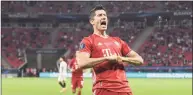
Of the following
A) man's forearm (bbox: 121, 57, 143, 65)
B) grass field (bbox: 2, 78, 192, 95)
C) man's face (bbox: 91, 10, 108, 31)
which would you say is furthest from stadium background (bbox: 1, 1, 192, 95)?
man's face (bbox: 91, 10, 108, 31)

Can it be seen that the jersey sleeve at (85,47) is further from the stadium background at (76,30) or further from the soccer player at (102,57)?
the stadium background at (76,30)

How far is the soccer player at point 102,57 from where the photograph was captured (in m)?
6.46

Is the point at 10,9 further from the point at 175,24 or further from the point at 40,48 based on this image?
the point at 175,24

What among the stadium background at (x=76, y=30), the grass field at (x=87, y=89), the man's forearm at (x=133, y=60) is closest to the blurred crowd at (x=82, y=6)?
the stadium background at (x=76, y=30)

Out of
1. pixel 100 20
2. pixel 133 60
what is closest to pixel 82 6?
pixel 133 60

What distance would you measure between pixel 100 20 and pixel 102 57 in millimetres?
519

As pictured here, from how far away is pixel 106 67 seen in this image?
6535 mm

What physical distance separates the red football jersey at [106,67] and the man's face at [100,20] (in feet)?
0.56

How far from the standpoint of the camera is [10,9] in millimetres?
61406

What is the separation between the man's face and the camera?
6.49 meters

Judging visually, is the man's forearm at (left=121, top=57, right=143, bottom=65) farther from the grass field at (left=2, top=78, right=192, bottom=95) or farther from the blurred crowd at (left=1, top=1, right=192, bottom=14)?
the blurred crowd at (left=1, top=1, right=192, bottom=14)

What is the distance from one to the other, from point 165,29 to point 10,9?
20561 mm

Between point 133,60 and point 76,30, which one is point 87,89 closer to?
point 133,60

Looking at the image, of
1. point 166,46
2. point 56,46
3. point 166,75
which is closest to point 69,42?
point 56,46
